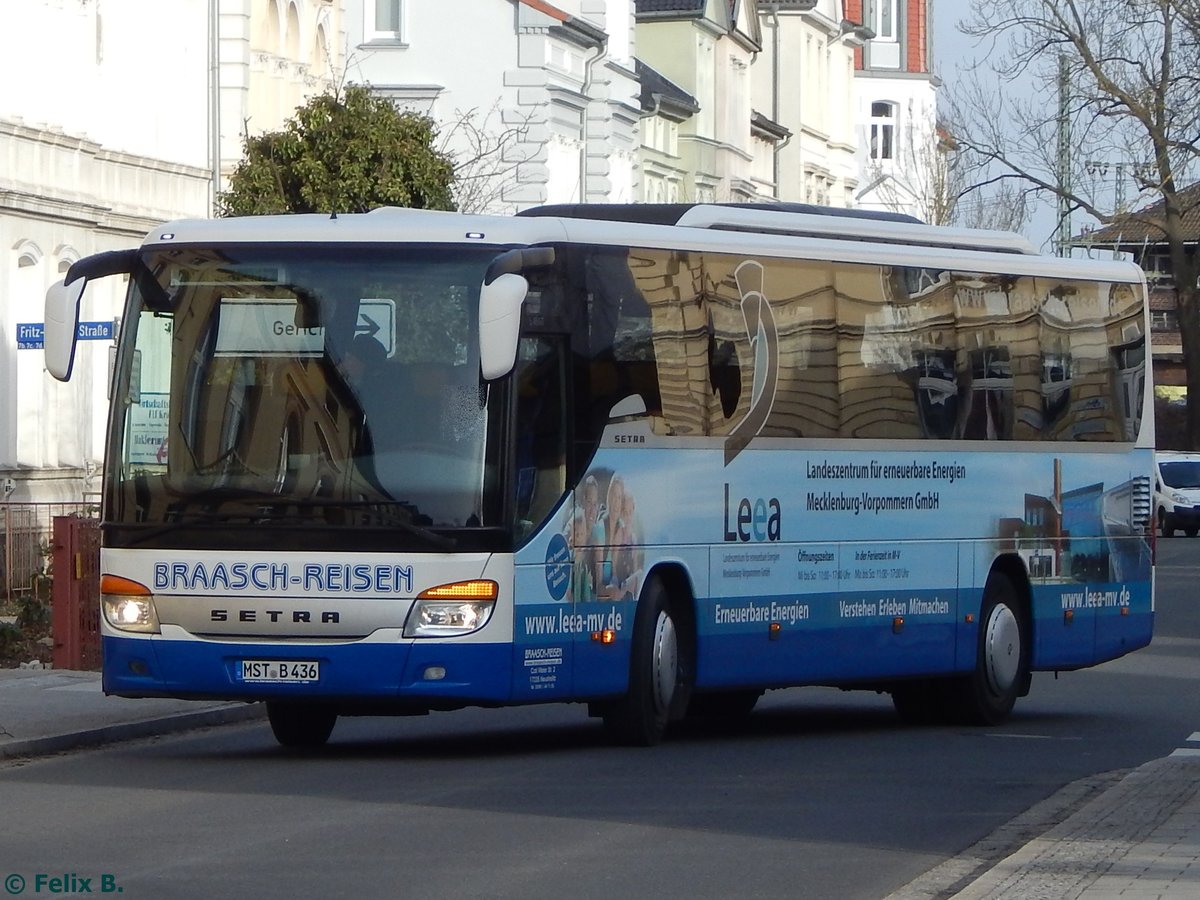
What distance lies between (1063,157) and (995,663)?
45278mm

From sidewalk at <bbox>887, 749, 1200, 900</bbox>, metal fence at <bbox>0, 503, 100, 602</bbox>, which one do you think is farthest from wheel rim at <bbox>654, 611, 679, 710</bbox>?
metal fence at <bbox>0, 503, 100, 602</bbox>

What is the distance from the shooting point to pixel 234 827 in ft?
38.1

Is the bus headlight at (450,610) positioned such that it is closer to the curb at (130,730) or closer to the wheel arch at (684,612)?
the wheel arch at (684,612)

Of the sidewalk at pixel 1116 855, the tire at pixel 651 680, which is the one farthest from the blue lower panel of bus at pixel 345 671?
the sidewalk at pixel 1116 855

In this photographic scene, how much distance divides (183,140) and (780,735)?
2415 cm

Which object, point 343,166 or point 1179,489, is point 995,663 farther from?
point 1179,489

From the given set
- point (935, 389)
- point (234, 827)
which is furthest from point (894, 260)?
point (234, 827)

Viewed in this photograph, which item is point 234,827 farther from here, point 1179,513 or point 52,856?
point 1179,513

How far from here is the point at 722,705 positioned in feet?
60.3

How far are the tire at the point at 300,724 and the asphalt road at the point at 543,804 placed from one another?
14 cm

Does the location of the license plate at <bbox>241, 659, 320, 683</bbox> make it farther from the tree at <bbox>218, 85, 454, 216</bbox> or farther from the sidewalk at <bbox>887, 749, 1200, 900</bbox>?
the tree at <bbox>218, 85, 454, 216</bbox>

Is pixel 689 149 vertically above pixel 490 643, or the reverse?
pixel 689 149

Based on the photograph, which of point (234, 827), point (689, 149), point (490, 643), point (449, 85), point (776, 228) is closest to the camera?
point (234, 827)

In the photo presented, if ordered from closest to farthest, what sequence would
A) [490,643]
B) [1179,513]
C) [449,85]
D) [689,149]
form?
[490,643]
[449,85]
[1179,513]
[689,149]
